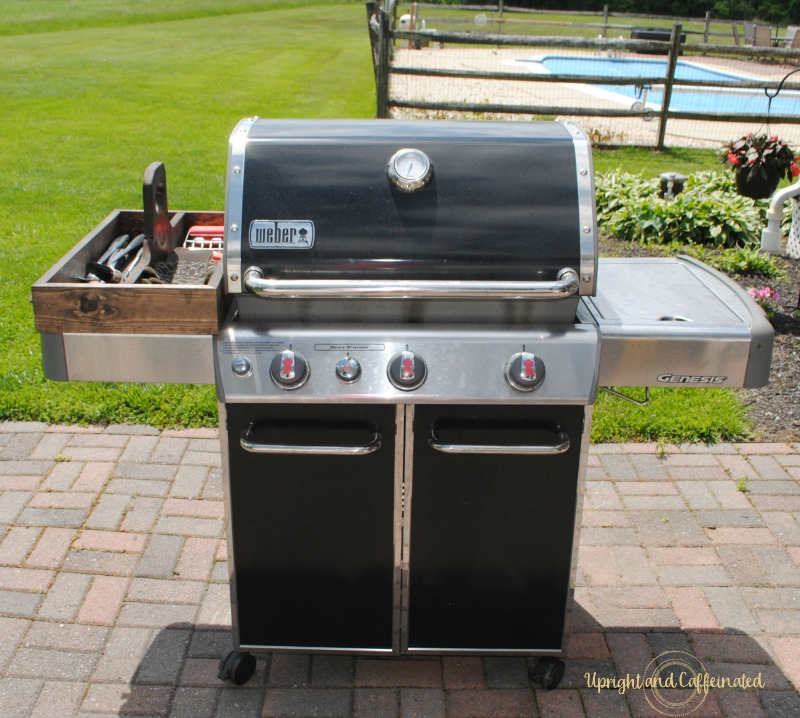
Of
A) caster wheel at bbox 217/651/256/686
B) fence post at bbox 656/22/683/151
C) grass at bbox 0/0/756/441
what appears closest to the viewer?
caster wheel at bbox 217/651/256/686

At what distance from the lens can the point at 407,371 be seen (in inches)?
85.4

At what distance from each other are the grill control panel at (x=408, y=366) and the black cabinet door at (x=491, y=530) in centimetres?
10

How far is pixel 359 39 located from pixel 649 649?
23.2 metres

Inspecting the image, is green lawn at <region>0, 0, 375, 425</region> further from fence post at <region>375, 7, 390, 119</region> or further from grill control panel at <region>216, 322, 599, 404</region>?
grill control panel at <region>216, 322, 599, 404</region>

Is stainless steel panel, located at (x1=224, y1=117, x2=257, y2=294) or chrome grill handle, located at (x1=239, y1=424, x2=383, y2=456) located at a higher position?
stainless steel panel, located at (x1=224, y1=117, x2=257, y2=294)

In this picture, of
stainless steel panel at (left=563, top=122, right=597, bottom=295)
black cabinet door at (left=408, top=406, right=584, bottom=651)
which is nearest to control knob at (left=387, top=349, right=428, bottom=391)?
black cabinet door at (left=408, top=406, right=584, bottom=651)

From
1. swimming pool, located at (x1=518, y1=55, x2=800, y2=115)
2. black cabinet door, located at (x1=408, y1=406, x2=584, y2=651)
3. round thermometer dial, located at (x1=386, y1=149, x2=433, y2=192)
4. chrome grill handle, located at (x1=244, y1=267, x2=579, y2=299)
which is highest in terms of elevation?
round thermometer dial, located at (x1=386, y1=149, x2=433, y2=192)

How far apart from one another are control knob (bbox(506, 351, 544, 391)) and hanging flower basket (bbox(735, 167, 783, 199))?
4.85 meters

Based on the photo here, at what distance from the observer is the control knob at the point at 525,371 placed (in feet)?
7.11

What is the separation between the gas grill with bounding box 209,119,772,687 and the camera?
2.19m

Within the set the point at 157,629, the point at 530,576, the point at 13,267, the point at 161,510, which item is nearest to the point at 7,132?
the point at 13,267

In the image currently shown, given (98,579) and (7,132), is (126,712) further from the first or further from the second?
(7,132)

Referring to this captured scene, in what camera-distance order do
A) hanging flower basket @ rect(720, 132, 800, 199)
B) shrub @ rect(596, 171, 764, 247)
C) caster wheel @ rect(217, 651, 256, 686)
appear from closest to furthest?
caster wheel @ rect(217, 651, 256, 686) < hanging flower basket @ rect(720, 132, 800, 199) < shrub @ rect(596, 171, 764, 247)

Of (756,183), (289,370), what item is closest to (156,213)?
(289,370)
